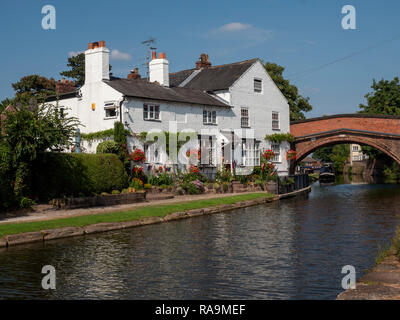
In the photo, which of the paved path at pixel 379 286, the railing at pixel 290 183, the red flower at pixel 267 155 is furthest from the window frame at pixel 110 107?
the paved path at pixel 379 286

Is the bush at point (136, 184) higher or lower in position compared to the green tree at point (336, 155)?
lower

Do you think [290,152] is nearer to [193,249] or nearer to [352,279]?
[193,249]

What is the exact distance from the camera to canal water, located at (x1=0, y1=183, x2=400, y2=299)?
963 cm

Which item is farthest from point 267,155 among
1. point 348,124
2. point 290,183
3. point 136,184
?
point 136,184

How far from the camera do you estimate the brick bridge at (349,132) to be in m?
42.9

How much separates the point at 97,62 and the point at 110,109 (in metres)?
3.40

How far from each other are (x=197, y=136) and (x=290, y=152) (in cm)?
1173

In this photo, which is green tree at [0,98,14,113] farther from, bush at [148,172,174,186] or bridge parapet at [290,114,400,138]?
bridge parapet at [290,114,400,138]

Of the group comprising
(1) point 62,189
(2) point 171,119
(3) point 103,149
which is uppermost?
(2) point 171,119

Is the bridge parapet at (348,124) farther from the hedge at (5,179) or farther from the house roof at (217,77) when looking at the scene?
the hedge at (5,179)

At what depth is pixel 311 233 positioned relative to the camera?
55.2 ft

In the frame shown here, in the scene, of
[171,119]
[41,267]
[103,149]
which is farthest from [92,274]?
[171,119]

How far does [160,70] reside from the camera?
36.9 metres

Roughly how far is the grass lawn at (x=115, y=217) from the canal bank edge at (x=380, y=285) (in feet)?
35.9
